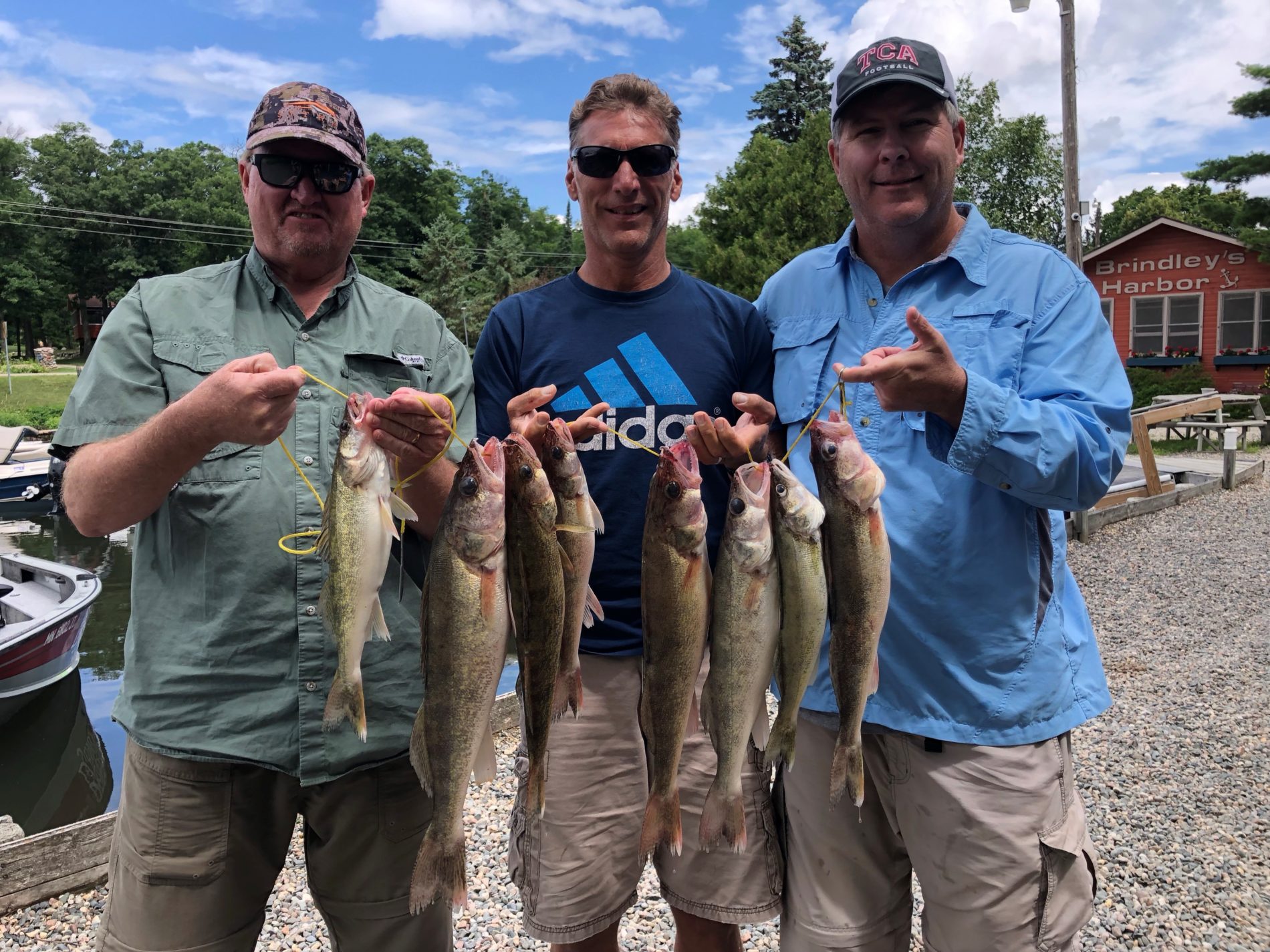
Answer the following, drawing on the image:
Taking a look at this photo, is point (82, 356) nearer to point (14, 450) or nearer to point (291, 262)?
point (14, 450)

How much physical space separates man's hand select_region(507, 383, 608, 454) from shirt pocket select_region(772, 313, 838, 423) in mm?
828

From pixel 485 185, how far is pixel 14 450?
200 feet

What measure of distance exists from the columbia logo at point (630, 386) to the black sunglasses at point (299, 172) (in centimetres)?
110

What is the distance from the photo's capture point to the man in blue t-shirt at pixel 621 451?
10.8 feet

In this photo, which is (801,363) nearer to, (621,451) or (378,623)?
(621,451)

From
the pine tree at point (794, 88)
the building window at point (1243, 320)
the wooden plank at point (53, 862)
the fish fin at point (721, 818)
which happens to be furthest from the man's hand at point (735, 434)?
the pine tree at point (794, 88)

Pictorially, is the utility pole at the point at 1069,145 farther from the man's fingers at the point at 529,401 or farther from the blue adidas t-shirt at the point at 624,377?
the man's fingers at the point at 529,401

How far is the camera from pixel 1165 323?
29.9 m

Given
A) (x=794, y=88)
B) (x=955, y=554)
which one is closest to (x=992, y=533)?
(x=955, y=554)

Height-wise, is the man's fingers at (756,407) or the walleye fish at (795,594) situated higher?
the man's fingers at (756,407)

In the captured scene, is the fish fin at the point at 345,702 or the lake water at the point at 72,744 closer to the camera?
the fish fin at the point at 345,702

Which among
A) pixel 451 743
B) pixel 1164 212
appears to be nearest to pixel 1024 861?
pixel 451 743

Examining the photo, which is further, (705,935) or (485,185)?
(485,185)

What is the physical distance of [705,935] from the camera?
338 centimetres
